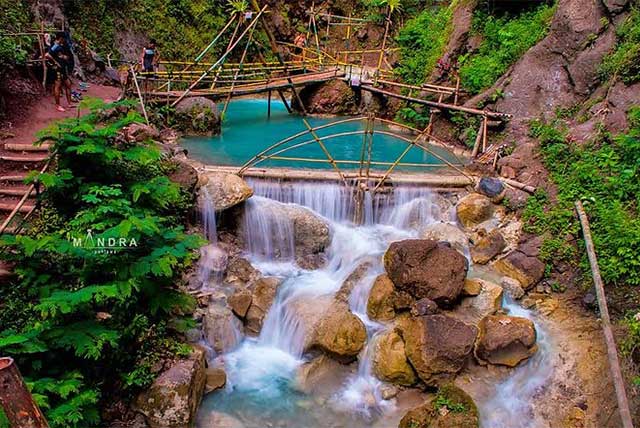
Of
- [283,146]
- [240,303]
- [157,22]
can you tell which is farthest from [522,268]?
[157,22]

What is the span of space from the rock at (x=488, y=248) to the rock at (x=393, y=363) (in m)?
3.12

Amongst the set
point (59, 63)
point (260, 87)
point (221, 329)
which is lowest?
point (221, 329)

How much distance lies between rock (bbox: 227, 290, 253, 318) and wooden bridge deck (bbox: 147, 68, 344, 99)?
9384 millimetres

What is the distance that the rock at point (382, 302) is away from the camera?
7965 mm

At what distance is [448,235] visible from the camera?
970cm

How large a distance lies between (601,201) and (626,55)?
194 inches

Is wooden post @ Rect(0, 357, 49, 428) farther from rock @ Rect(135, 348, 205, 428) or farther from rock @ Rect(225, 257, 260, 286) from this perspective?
rock @ Rect(225, 257, 260, 286)

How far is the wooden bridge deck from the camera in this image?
49.6 feet

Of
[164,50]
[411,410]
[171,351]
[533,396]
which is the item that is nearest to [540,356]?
[533,396]

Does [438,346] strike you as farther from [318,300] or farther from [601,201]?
[601,201]

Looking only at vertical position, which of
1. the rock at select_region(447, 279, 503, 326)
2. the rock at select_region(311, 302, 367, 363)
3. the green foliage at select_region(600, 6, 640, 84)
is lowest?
the rock at select_region(311, 302, 367, 363)

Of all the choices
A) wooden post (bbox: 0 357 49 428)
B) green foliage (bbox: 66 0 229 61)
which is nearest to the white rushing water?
wooden post (bbox: 0 357 49 428)

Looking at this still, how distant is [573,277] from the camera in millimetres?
8266

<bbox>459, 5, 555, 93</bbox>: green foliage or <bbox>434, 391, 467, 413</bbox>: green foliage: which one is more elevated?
<bbox>459, 5, 555, 93</bbox>: green foliage
